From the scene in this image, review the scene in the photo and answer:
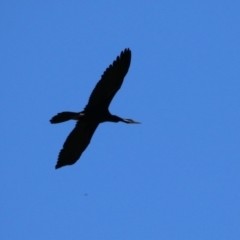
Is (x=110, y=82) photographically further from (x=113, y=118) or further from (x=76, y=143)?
(x=76, y=143)

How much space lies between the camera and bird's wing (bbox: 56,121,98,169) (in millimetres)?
24391

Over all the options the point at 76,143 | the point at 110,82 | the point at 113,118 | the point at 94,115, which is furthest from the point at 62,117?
the point at 113,118

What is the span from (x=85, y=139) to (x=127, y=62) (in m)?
2.53

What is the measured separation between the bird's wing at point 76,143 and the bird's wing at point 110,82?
2.22 feet

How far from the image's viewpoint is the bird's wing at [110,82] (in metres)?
23.4

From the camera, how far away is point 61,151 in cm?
2444

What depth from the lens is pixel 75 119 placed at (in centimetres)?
2403

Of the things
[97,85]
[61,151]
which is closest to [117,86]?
[97,85]

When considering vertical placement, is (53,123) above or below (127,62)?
below

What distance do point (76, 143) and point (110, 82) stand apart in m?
2.02

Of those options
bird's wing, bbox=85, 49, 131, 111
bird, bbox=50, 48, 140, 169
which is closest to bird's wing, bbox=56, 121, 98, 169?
bird, bbox=50, 48, 140, 169

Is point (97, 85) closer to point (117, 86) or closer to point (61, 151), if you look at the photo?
point (117, 86)

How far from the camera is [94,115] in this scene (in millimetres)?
24188

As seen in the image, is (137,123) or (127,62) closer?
(127,62)
